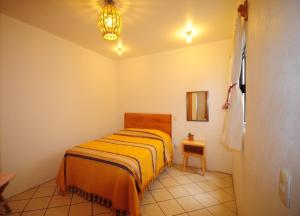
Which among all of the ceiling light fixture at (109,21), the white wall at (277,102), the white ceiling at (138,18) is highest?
the white ceiling at (138,18)

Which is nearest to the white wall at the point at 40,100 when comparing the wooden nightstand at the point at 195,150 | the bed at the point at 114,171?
the bed at the point at 114,171

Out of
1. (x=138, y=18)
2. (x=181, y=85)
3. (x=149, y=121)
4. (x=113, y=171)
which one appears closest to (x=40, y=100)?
(x=113, y=171)

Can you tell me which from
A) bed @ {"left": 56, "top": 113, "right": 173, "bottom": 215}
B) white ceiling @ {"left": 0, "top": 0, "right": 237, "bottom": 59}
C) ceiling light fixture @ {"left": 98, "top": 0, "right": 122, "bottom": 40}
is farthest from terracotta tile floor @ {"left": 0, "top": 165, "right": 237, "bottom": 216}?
white ceiling @ {"left": 0, "top": 0, "right": 237, "bottom": 59}

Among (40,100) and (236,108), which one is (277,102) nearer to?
(236,108)

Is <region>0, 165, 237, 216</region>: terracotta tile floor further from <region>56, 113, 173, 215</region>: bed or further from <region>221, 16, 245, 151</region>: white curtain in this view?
<region>221, 16, 245, 151</region>: white curtain

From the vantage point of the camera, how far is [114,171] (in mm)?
1843

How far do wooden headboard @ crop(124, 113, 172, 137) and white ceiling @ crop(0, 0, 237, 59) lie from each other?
1.67 metres

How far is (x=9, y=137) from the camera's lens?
216 centimetres

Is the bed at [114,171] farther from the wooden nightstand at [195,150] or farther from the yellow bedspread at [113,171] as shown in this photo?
the wooden nightstand at [195,150]

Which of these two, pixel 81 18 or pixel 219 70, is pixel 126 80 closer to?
pixel 81 18

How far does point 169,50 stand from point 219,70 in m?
1.23

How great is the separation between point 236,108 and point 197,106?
6.00 ft

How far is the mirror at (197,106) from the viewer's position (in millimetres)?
3115

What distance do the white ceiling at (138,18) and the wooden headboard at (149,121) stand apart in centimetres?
167
